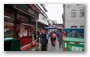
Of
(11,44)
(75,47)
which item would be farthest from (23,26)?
(75,47)

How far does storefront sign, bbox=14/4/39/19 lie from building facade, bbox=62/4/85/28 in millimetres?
769

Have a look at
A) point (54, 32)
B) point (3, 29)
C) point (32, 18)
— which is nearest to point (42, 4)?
point (32, 18)

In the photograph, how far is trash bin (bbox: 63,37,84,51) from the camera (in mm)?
5129

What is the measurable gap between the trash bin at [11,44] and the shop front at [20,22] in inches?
3.3

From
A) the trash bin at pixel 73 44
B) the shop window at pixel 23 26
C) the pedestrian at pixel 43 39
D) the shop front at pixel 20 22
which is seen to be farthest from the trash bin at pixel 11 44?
the trash bin at pixel 73 44

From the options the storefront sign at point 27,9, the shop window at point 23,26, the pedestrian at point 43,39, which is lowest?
the pedestrian at point 43,39

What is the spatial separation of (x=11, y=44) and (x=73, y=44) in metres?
1.64

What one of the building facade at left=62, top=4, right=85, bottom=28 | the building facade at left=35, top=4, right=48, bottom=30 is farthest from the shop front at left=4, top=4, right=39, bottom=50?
the building facade at left=62, top=4, right=85, bottom=28

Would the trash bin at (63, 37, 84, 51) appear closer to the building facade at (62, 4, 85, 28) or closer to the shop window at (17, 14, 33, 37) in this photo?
the building facade at (62, 4, 85, 28)

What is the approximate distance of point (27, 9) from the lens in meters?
5.21

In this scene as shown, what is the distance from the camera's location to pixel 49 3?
202 inches

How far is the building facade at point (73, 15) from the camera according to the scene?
5.12m

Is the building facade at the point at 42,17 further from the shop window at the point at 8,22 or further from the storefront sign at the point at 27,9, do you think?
the shop window at the point at 8,22

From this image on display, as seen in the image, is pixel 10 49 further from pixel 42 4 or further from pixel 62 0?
pixel 62 0
